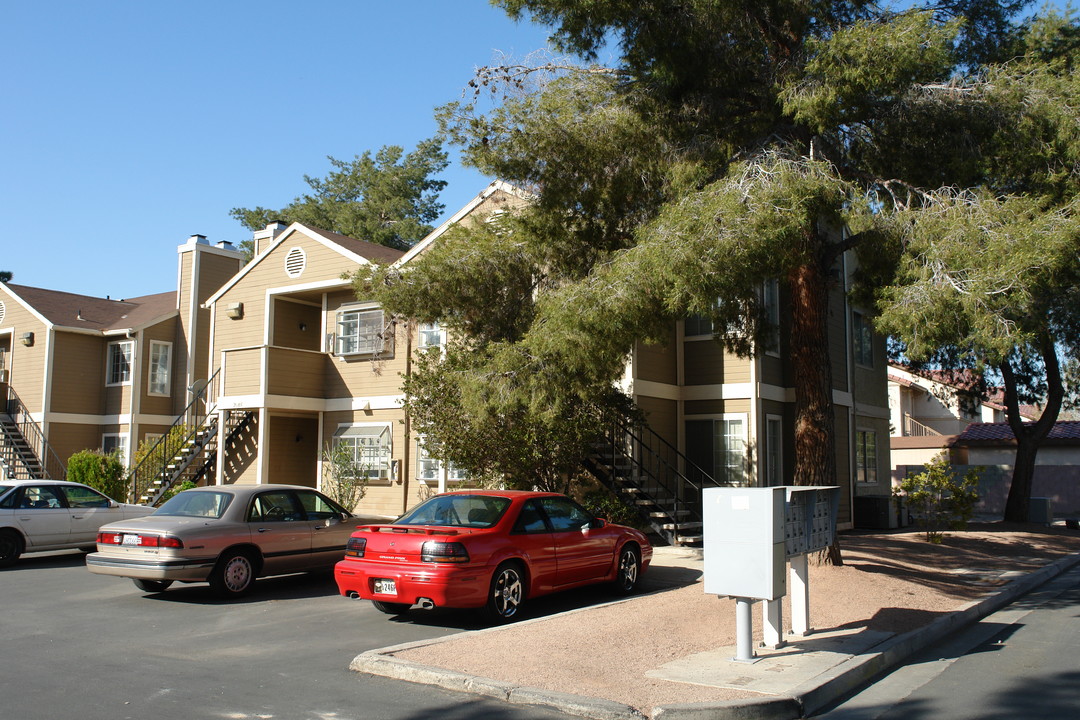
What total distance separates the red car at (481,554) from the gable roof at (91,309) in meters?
20.0

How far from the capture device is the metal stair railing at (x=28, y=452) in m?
25.5

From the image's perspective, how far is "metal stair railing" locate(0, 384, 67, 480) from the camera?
25516mm

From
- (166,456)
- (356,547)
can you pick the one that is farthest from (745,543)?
(166,456)

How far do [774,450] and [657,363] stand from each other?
3338 millimetres

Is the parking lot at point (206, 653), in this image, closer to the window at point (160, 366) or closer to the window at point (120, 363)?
the window at point (160, 366)

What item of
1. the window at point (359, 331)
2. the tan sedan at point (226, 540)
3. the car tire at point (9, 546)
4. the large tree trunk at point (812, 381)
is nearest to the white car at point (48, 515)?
the car tire at point (9, 546)

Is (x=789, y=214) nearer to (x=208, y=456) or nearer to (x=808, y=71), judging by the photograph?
(x=808, y=71)

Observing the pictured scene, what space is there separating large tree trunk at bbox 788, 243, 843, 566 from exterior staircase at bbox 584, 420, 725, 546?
3719 millimetres

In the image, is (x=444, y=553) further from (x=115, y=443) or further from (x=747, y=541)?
(x=115, y=443)

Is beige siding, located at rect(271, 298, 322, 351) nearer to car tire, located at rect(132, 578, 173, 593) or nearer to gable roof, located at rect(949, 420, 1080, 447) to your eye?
car tire, located at rect(132, 578, 173, 593)

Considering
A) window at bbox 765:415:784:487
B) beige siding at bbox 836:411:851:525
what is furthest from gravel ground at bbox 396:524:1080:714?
beige siding at bbox 836:411:851:525

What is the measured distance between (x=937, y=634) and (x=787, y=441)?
11081mm

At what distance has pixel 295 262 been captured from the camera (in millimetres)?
22672

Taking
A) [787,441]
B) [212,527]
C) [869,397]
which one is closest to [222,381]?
[212,527]
